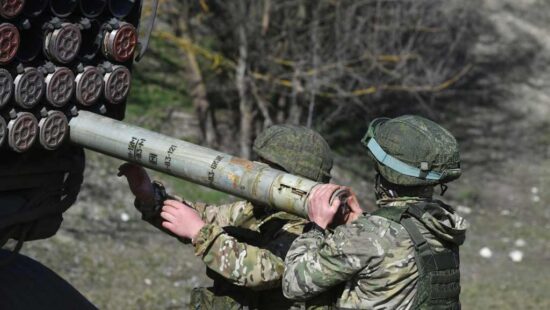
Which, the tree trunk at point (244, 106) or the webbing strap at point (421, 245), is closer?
the webbing strap at point (421, 245)

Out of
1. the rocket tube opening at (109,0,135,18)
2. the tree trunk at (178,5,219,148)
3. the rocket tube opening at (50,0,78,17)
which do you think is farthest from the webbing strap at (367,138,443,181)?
the tree trunk at (178,5,219,148)

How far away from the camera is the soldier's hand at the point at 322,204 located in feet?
11.9

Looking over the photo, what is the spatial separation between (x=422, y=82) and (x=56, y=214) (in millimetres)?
11001

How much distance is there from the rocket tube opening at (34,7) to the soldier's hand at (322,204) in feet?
4.06

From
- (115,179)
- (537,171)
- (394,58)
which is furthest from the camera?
(537,171)

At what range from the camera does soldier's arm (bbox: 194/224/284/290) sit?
4223 millimetres

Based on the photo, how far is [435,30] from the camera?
14.8 m

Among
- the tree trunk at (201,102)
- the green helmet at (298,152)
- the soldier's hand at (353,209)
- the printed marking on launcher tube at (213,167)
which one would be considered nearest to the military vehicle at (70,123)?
the printed marking on launcher tube at (213,167)

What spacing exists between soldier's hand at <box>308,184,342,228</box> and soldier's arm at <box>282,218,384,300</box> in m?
0.21

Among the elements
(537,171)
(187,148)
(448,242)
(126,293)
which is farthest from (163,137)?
(537,171)

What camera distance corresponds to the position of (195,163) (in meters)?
3.91

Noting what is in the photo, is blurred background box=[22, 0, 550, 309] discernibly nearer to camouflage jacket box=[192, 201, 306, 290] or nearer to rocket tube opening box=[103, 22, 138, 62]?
camouflage jacket box=[192, 201, 306, 290]

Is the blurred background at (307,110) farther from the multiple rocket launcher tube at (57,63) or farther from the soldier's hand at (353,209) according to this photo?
the soldier's hand at (353,209)

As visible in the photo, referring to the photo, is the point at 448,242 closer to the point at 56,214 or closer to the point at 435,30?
the point at 56,214
